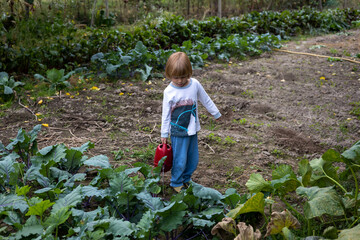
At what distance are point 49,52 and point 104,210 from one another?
14.0 feet

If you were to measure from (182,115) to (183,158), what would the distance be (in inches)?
13.8

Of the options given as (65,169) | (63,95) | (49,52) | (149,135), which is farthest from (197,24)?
(65,169)

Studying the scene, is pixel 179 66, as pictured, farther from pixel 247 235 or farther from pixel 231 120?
pixel 231 120

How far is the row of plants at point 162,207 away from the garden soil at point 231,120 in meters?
0.60

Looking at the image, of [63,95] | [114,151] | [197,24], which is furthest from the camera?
[197,24]

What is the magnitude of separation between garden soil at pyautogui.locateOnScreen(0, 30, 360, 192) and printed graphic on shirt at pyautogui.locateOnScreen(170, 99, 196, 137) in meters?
0.55

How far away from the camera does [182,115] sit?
2.92 metres

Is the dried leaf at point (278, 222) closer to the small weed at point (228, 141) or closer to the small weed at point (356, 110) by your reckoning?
the small weed at point (228, 141)

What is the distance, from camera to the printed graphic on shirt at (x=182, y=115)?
9.54 feet

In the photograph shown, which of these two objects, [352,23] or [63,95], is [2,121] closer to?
Result: [63,95]

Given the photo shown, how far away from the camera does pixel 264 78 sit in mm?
6301

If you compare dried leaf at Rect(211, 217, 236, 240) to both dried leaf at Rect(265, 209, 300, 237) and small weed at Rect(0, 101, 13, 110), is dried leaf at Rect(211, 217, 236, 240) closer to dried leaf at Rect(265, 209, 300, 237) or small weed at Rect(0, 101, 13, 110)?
dried leaf at Rect(265, 209, 300, 237)

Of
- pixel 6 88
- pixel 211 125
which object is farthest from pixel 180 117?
pixel 6 88

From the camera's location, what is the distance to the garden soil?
11.8ft
